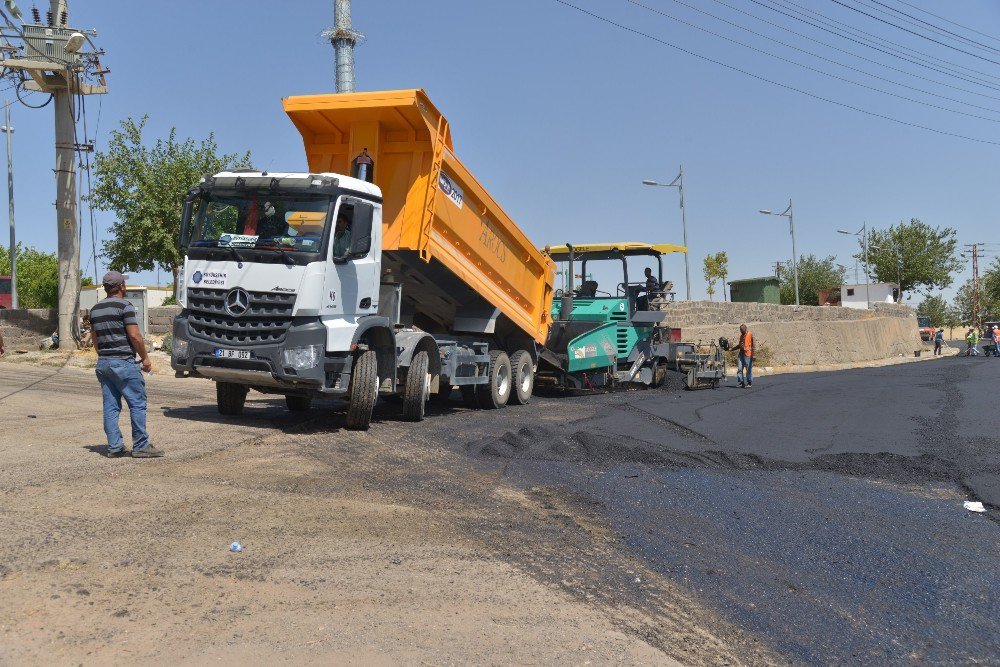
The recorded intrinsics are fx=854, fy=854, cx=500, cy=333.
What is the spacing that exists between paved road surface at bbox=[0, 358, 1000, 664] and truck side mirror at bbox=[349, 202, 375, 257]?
6.35 feet

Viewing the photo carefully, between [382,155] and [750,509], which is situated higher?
[382,155]

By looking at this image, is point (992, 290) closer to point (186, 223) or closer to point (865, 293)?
point (865, 293)

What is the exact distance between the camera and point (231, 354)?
337 inches

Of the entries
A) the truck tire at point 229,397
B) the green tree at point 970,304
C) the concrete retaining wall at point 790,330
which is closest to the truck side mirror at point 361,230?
the truck tire at point 229,397

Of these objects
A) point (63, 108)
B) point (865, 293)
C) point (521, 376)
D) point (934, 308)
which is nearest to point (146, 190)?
point (63, 108)

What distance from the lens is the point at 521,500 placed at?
618 cm

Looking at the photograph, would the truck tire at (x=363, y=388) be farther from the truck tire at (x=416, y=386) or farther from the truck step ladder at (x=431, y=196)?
the truck step ladder at (x=431, y=196)

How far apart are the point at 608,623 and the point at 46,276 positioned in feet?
177

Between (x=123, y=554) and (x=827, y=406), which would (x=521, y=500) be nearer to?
(x=123, y=554)

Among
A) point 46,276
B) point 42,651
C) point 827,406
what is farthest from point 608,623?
point 46,276

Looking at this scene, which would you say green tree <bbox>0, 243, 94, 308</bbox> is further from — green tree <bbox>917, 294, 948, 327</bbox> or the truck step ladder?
green tree <bbox>917, 294, 948, 327</bbox>

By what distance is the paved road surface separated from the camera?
3.65 meters

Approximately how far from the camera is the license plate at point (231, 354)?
27.9 feet

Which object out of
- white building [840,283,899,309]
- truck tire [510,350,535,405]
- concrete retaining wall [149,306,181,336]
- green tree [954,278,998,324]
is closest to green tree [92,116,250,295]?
concrete retaining wall [149,306,181,336]
